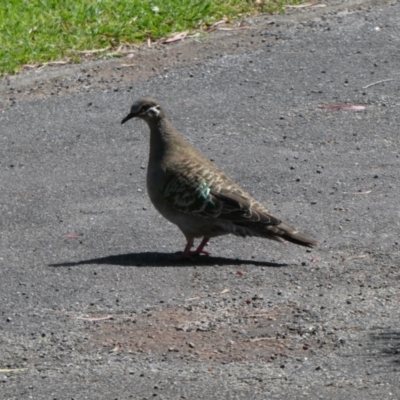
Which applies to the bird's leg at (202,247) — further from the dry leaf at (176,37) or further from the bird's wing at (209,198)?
the dry leaf at (176,37)

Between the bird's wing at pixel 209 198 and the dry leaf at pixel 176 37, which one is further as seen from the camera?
the dry leaf at pixel 176 37

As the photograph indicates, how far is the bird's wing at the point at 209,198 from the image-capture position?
7.71 metres

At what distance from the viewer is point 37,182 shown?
30.4 feet

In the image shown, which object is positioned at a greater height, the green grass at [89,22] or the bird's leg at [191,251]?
the bird's leg at [191,251]

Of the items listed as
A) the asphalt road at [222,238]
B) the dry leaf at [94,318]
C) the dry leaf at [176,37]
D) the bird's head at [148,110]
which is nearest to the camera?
the asphalt road at [222,238]

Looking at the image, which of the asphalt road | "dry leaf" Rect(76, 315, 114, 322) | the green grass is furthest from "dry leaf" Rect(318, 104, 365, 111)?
"dry leaf" Rect(76, 315, 114, 322)

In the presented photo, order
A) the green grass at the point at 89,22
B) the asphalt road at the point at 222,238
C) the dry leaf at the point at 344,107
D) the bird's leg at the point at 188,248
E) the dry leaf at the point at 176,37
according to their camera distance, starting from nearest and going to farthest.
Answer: the asphalt road at the point at 222,238, the bird's leg at the point at 188,248, the dry leaf at the point at 344,107, the green grass at the point at 89,22, the dry leaf at the point at 176,37

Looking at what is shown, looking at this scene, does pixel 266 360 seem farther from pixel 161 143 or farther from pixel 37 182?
pixel 37 182

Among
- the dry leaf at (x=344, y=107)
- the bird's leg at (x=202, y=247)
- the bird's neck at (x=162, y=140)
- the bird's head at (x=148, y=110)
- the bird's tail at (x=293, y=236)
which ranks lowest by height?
the dry leaf at (x=344, y=107)

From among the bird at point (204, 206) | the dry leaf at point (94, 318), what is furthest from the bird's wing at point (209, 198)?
the dry leaf at point (94, 318)

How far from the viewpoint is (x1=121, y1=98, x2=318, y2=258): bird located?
769 cm

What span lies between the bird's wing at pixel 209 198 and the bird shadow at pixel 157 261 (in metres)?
0.28

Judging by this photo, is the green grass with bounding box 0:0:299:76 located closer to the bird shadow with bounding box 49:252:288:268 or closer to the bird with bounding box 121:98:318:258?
the bird with bounding box 121:98:318:258

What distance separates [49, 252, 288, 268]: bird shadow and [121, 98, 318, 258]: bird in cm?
6
